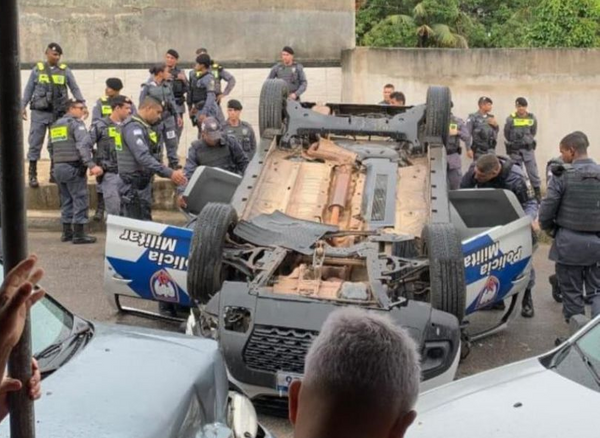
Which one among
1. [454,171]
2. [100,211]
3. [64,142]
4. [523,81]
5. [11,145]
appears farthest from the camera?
[523,81]

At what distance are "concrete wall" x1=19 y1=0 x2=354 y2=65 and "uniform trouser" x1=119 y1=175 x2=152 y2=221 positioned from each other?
5.44 metres

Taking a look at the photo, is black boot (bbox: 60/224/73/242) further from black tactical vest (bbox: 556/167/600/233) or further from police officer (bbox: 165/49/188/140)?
black tactical vest (bbox: 556/167/600/233)

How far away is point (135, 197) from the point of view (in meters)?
9.54

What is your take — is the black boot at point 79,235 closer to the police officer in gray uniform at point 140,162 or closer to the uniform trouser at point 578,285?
the police officer in gray uniform at point 140,162

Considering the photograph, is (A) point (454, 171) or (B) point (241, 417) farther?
(A) point (454, 171)

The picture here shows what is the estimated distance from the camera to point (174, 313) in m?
7.56

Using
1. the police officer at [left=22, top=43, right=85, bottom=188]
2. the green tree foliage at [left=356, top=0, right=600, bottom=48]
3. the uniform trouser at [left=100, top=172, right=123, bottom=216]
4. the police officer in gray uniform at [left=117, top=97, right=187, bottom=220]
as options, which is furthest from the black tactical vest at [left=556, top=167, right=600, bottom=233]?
the green tree foliage at [left=356, top=0, right=600, bottom=48]

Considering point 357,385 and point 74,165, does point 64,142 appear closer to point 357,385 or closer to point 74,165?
point 74,165

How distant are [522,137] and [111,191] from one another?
232 inches

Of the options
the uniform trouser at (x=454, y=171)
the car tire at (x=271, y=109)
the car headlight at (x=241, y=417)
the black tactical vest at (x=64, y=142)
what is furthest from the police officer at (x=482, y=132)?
the car headlight at (x=241, y=417)

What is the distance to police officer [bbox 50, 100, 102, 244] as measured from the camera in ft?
33.3

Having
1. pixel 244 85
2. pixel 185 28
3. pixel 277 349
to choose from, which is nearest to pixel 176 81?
pixel 244 85

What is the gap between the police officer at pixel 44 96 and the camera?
39.0ft

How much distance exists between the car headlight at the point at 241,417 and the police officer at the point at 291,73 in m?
9.89
